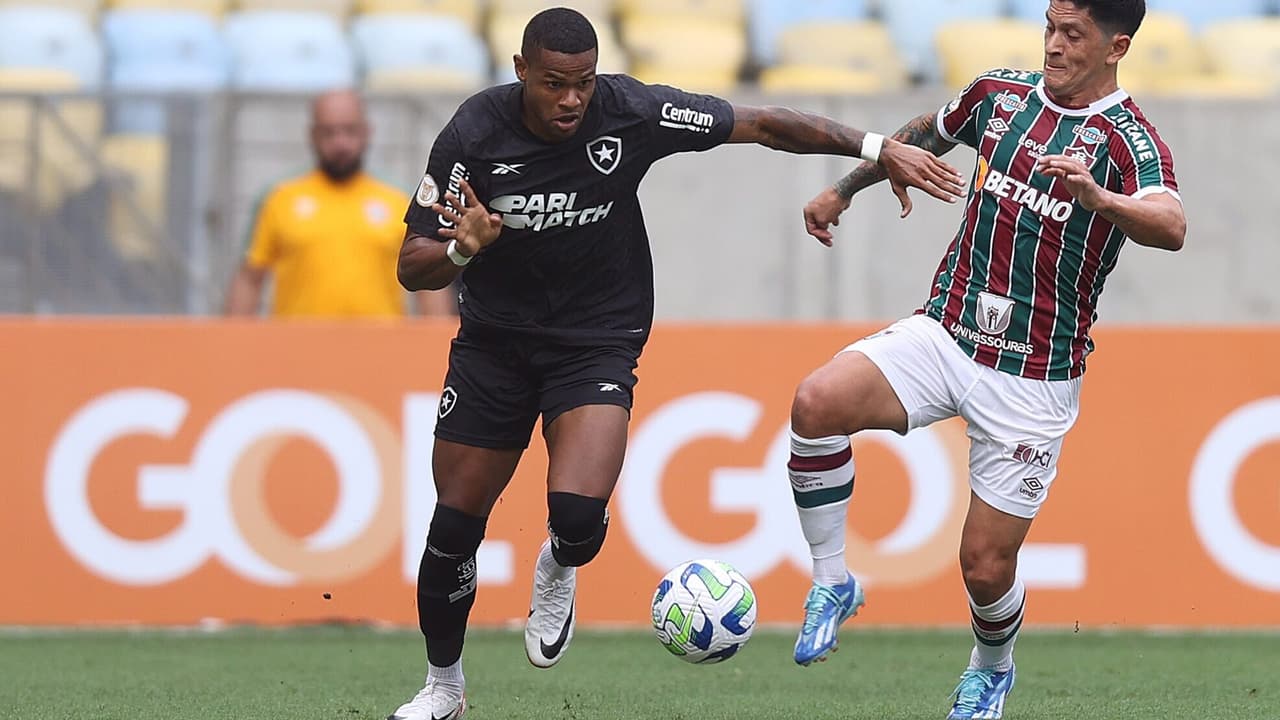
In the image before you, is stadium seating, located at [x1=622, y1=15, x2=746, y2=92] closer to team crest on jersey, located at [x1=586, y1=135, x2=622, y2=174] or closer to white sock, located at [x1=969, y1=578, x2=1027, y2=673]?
team crest on jersey, located at [x1=586, y1=135, x2=622, y2=174]

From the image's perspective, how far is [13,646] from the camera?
938cm

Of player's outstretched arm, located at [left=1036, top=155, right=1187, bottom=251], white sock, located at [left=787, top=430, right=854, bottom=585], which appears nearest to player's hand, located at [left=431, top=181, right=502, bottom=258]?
white sock, located at [left=787, top=430, right=854, bottom=585]

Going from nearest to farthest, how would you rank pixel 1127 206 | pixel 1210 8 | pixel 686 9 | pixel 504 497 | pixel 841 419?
pixel 1127 206, pixel 841 419, pixel 504 497, pixel 686 9, pixel 1210 8

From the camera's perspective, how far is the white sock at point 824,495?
679cm

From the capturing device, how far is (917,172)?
663 centimetres

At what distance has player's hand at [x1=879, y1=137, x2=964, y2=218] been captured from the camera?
654 cm

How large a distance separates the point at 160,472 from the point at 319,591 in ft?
3.32

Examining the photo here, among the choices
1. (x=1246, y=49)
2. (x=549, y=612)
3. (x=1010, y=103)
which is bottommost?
(x=549, y=612)

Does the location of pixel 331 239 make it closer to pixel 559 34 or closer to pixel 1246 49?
pixel 559 34

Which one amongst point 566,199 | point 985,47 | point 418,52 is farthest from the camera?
point 985,47

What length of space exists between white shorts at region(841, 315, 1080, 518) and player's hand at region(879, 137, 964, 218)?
1.71 feet

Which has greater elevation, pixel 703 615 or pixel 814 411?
pixel 814 411

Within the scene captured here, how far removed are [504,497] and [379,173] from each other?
266 centimetres

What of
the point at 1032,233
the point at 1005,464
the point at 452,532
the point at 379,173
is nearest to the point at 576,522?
the point at 452,532
